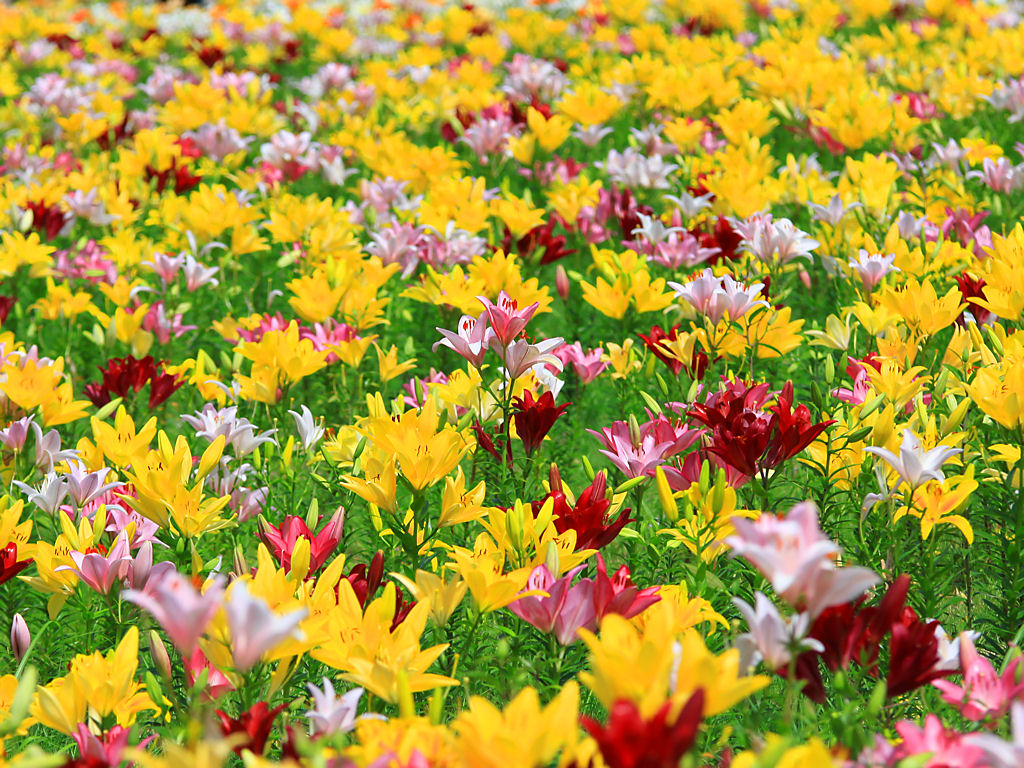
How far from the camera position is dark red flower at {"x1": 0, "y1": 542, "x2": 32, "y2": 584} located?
2.22 m

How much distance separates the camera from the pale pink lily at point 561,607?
74.3 inches

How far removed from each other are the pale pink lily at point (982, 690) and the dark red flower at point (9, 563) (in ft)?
6.72

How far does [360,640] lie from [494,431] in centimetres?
123

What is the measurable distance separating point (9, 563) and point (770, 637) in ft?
5.88

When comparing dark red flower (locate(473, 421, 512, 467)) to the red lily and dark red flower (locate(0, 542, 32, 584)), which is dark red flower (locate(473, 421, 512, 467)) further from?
dark red flower (locate(0, 542, 32, 584))

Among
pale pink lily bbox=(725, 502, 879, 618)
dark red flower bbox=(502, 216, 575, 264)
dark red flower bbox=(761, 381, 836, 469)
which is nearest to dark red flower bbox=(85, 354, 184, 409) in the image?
dark red flower bbox=(502, 216, 575, 264)

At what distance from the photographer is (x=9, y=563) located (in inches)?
88.6

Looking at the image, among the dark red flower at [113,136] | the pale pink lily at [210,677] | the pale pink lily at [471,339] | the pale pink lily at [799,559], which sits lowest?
the dark red flower at [113,136]

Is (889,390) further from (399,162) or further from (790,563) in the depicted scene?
(399,162)

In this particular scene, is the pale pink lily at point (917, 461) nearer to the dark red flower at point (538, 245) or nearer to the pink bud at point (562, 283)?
the pink bud at point (562, 283)

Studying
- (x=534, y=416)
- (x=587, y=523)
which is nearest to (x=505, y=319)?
(x=534, y=416)

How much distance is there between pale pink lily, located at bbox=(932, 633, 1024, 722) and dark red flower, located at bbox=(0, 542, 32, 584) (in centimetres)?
205

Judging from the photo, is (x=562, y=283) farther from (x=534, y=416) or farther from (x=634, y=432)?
(x=634, y=432)

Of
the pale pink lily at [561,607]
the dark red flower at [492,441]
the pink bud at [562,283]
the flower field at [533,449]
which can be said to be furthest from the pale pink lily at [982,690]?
the pink bud at [562,283]
